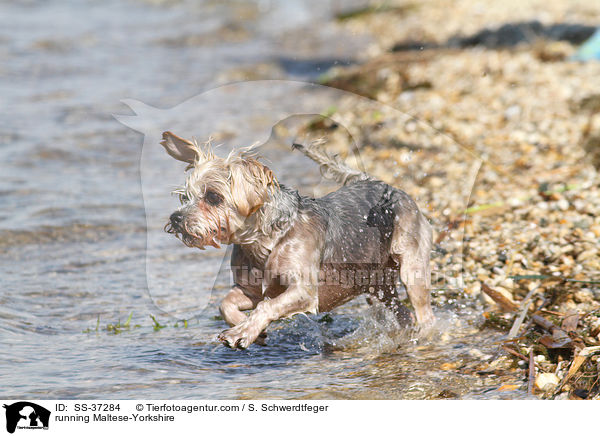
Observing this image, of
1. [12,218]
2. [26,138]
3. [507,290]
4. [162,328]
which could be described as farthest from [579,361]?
[26,138]

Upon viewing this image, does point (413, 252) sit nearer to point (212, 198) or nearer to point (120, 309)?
point (212, 198)

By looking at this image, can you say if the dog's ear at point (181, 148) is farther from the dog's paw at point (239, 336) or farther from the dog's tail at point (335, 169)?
the dog's tail at point (335, 169)

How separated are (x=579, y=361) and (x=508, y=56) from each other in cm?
834

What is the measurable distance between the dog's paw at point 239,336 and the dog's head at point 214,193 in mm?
498

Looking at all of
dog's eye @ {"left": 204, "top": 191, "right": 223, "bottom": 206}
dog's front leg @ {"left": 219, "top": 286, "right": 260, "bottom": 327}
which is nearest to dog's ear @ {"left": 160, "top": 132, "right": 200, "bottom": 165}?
dog's eye @ {"left": 204, "top": 191, "right": 223, "bottom": 206}

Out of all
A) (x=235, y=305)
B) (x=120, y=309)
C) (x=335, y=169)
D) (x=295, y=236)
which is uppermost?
(x=335, y=169)

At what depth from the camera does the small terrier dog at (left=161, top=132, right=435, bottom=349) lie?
176 inches

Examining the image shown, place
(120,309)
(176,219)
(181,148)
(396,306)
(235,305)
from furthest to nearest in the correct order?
(120,309)
(396,306)
(235,305)
(181,148)
(176,219)

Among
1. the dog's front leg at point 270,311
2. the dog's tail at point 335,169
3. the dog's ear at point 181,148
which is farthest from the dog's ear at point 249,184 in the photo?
the dog's tail at point 335,169

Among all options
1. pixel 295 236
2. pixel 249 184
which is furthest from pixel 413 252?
pixel 249 184

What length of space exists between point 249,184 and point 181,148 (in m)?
0.46

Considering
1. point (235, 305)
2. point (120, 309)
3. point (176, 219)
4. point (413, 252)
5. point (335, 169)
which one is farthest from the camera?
point (120, 309)

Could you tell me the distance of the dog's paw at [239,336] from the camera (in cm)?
448

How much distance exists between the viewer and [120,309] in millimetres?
6453
